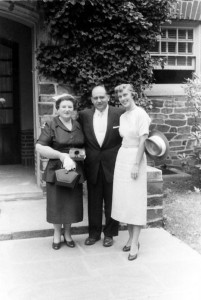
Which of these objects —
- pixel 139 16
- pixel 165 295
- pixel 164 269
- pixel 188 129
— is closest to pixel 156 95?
pixel 188 129

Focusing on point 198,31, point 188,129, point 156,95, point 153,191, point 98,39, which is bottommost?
point 153,191

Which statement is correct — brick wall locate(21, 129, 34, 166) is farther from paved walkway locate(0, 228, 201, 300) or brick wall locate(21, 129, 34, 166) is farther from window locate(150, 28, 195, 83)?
paved walkway locate(0, 228, 201, 300)

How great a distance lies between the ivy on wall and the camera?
19.8 ft

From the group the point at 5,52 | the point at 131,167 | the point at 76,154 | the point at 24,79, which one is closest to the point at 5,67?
the point at 5,52

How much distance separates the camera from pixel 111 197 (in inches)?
187

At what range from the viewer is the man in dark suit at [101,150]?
4594 mm

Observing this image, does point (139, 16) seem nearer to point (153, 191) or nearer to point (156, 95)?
point (156, 95)

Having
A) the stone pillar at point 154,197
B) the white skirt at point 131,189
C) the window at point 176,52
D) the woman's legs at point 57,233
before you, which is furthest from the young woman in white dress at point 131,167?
the window at point 176,52

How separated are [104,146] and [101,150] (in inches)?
2.2

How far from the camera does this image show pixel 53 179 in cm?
448

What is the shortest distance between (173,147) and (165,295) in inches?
199

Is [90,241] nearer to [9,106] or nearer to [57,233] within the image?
[57,233]

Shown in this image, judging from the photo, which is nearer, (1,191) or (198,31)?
(1,191)

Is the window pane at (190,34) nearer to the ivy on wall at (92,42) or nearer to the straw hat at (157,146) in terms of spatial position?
the ivy on wall at (92,42)
